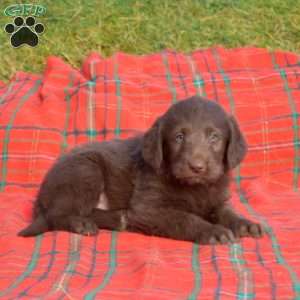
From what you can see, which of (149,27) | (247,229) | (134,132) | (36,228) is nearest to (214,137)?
(247,229)

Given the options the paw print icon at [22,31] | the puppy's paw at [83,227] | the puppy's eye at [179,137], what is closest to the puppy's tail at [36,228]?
the puppy's paw at [83,227]

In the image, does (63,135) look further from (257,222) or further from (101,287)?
(101,287)

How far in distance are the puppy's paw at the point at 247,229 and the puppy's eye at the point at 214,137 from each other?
617 mm

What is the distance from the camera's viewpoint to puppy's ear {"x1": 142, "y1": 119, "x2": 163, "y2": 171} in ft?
17.7

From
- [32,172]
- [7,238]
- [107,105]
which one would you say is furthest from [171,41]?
[7,238]

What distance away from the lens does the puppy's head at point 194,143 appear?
5160 millimetres

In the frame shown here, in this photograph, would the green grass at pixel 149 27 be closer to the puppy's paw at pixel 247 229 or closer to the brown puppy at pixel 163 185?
the brown puppy at pixel 163 185

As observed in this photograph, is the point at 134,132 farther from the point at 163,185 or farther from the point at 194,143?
the point at 194,143

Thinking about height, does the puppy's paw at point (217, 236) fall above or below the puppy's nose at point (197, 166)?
below

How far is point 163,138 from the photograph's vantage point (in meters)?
5.41

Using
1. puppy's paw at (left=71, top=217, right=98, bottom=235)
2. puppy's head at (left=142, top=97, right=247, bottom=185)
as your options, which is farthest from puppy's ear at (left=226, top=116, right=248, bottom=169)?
puppy's paw at (left=71, top=217, right=98, bottom=235)

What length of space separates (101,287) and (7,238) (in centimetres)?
126

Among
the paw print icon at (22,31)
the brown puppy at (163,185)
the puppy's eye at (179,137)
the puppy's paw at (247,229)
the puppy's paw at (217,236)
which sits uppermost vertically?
the paw print icon at (22,31)

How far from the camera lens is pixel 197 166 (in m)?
5.09
